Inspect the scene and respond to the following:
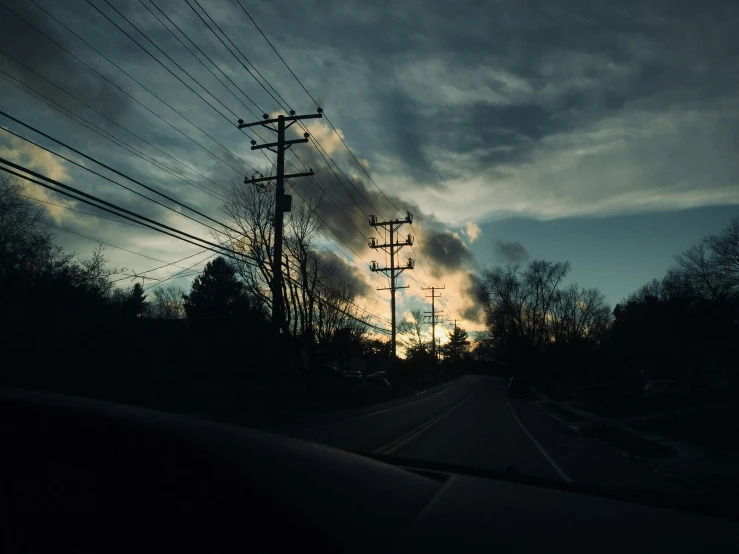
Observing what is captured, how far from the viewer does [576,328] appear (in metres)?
101

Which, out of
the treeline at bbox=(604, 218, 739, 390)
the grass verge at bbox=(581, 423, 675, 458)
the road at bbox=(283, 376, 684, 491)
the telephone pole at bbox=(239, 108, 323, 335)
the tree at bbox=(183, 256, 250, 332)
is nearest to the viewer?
the road at bbox=(283, 376, 684, 491)

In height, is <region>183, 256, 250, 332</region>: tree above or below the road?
above

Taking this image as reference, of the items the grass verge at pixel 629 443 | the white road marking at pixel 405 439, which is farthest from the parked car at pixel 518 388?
the white road marking at pixel 405 439

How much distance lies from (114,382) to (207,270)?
150 feet

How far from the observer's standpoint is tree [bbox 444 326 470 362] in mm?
168875

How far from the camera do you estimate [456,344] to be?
171750 millimetres

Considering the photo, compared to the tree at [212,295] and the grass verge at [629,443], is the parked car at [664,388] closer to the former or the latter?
the grass verge at [629,443]

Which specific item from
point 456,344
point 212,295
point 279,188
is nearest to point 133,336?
point 279,188

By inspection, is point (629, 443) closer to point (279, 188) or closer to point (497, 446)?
point (497, 446)

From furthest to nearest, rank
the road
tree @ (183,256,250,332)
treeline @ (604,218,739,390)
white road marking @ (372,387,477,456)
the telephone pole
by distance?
tree @ (183,256,250,332) → treeline @ (604,218,739,390) → the telephone pole → white road marking @ (372,387,477,456) → the road

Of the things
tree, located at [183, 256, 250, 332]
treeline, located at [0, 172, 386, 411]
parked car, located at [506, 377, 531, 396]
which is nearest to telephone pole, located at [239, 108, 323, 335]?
treeline, located at [0, 172, 386, 411]

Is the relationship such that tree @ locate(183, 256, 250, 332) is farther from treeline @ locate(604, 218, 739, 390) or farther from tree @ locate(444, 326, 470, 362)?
tree @ locate(444, 326, 470, 362)

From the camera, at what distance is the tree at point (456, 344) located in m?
169

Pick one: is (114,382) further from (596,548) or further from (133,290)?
(133,290)
